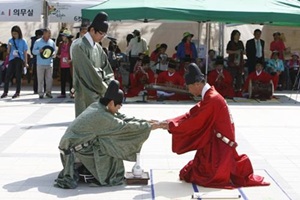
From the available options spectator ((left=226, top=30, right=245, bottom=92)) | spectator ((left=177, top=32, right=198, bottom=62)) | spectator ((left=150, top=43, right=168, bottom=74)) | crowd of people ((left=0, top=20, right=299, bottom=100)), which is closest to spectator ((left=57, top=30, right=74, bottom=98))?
crowd of people ((left=0, top=20, right=299, bottom=100))

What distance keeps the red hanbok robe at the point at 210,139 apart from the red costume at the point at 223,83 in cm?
794

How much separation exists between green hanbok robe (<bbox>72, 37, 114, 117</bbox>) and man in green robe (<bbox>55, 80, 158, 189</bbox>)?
56 centimetres

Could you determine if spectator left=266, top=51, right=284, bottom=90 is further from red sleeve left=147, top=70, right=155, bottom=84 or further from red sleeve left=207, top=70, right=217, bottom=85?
red sleeve left=147, top=70, right=155, bottom=84

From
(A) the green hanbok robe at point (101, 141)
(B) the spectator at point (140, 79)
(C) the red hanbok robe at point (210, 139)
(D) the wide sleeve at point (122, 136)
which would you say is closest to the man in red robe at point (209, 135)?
(C) the red hanbok robe at point (210, 139)

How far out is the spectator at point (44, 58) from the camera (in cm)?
1307

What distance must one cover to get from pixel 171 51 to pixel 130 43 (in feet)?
11.7

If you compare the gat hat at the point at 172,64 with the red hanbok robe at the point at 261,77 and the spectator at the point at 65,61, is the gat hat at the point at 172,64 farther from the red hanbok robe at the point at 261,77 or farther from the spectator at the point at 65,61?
the spectator at the point at 65,61

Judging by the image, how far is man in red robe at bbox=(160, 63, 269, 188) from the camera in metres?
5.88

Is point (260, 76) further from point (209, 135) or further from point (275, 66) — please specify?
point (209, 135)

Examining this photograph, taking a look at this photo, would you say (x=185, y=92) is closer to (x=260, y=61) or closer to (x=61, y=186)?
(x=260, y=61)

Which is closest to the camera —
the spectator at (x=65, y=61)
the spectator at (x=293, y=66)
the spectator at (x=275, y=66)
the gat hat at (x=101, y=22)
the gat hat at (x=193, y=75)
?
the gat hat at (x=193, y=75)

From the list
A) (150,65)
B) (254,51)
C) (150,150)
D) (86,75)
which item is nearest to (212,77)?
(150,65)

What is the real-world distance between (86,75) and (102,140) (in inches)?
35.1

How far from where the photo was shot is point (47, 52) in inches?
513
